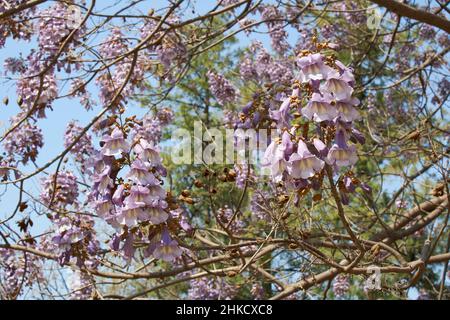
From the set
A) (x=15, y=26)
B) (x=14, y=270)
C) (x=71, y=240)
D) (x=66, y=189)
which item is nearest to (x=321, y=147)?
(x=71, y=240)

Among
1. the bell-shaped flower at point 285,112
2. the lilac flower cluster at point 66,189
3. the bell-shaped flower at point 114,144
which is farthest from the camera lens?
the lilac flower cluster at point 66,189

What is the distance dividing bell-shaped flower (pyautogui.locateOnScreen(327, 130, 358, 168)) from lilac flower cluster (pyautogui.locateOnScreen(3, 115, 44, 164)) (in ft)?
11.8

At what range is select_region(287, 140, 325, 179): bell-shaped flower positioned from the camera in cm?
263

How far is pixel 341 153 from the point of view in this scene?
108 inches

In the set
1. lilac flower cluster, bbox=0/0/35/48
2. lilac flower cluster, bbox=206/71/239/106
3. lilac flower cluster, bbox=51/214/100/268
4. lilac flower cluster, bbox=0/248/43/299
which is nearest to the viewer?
lilac flower cluster, bbox=51/214/100/268

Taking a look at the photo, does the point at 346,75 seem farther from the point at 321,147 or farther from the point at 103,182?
the point at 103,182

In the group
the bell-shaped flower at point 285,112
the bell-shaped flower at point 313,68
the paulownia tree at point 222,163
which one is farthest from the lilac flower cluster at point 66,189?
the bell-shaped flower at point 313,68

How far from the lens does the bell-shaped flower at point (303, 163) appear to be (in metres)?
2.63

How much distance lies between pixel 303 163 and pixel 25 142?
3.74 metres

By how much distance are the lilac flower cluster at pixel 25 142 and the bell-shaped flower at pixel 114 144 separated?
283 centimetres

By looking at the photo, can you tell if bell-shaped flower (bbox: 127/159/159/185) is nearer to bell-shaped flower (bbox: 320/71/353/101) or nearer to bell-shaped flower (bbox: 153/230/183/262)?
bell-shaped flower (bbox: 153/230/183/262)

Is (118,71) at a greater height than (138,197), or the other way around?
(118,71)

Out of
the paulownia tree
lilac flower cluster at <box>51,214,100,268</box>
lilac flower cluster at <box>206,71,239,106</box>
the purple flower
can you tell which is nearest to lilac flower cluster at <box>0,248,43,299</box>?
the paulownia tree

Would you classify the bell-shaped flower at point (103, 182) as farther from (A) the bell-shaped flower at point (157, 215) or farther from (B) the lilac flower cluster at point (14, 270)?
(B) the lilac flower cluster at point (14, 270)
